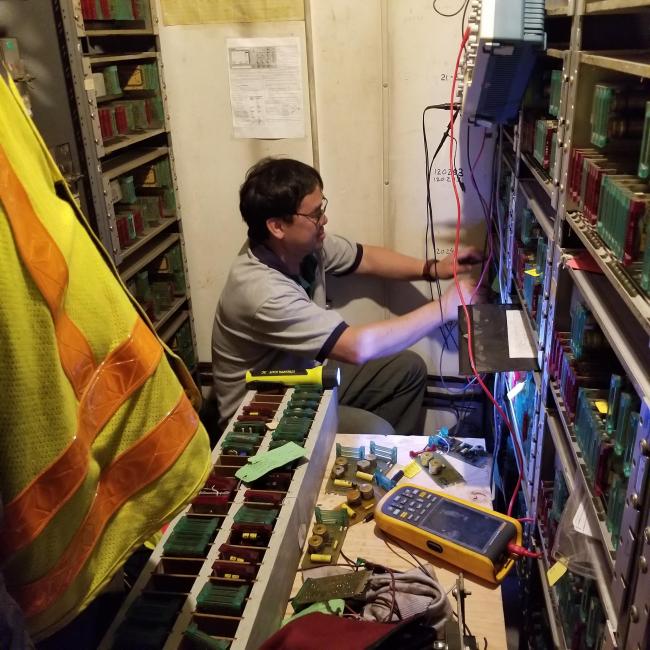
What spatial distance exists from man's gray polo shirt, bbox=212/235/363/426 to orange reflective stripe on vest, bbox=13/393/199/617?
1.23 metres

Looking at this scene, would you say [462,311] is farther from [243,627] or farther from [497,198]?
[243,627]

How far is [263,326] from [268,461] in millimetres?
719

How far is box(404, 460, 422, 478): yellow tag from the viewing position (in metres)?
1.48

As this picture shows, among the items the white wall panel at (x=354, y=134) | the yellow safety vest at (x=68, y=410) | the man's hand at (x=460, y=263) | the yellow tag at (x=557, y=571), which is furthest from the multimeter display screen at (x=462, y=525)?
the white wall panel at (x=354, y=134)

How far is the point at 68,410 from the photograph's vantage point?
1.90 feet

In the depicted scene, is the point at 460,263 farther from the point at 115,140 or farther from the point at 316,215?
the point at 115,140

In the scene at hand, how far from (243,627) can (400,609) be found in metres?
0.29

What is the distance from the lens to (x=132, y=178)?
2.28 m

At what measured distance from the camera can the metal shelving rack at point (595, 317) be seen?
78 cm

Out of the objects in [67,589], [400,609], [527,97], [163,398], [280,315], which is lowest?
[400,609]

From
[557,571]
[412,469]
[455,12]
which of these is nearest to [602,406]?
[557,571]

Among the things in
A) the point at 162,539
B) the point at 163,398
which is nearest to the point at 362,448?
the point at 162,539

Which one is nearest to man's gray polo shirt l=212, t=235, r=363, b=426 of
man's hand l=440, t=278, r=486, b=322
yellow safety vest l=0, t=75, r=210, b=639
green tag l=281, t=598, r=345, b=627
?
man's hand l=440, t=278, r=486, b=322

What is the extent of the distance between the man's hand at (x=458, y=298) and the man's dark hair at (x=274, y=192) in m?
0.55
